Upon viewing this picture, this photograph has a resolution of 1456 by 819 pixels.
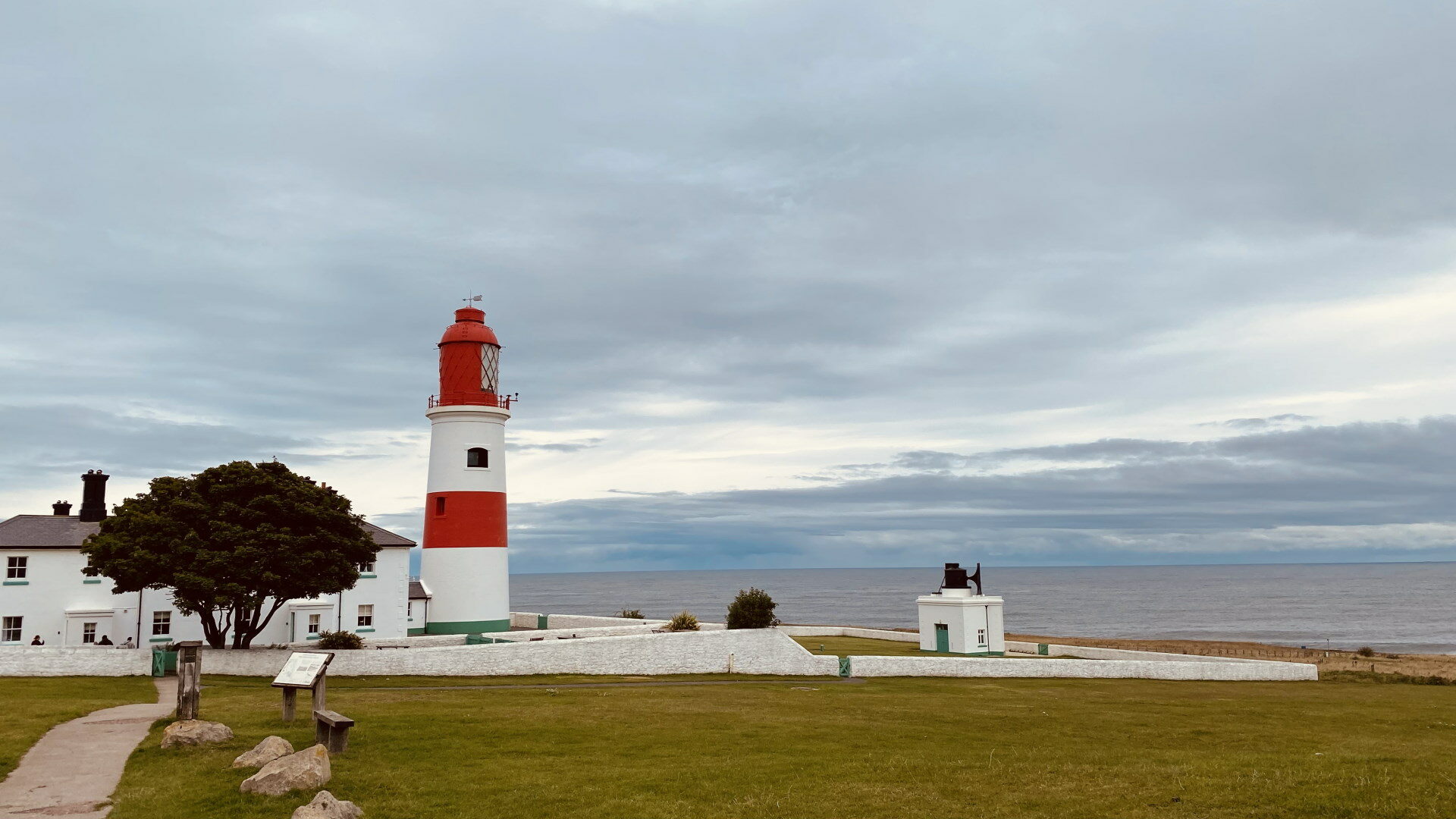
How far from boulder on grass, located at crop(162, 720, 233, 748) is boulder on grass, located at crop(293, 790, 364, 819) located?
5139 mm

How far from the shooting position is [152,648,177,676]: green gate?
99.4 feet

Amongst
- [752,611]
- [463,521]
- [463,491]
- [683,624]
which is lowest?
[683,624]

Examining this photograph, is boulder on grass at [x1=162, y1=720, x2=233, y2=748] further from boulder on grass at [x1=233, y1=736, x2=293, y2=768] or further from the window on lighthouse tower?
the window on lighthouse tower

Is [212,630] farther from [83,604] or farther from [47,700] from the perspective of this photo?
[47,700]

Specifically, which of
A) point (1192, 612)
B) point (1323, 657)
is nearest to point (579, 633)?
point (1323, 657)

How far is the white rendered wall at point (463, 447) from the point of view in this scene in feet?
136

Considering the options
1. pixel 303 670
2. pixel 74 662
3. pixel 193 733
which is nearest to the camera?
pixel 193 733

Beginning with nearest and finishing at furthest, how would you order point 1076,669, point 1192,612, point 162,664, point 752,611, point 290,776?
point 290,776
point 162,664
point 1076,669
point 752,611
point 1192,612

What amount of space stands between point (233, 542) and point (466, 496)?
11270 millimetres

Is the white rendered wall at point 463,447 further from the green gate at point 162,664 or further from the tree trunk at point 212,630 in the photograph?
the green gate at point 162,664

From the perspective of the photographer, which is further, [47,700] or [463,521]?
[463,521]

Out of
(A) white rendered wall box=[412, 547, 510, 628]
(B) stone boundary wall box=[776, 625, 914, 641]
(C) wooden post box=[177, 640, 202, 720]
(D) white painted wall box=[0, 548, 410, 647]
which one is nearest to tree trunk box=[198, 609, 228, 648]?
(D) white painted wall box=[0, 548, 410, 647]

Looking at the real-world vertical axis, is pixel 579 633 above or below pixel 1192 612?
above

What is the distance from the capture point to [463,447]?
41406mm
